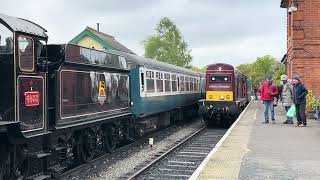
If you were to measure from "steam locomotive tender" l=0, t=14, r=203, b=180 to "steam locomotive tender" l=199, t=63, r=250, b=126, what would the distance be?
5.57 m

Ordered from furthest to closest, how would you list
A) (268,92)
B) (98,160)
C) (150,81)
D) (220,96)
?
(220,96), (150,81), (268,92), (98,160)

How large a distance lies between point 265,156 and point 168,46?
226 feet

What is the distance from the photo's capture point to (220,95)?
23.1 meters

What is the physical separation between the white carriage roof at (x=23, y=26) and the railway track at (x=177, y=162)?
3688mm

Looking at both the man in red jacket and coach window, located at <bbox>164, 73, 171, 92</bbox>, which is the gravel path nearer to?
coach window, located at <bbox>164, 73, 171, 92</bbox>

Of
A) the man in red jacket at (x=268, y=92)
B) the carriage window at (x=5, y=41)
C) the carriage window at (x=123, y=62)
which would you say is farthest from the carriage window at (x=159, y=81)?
the carriage window at (x=5, y=41)

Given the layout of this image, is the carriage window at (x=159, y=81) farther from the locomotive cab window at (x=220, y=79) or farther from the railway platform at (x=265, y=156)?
the railway platform at (x=265, y=156)

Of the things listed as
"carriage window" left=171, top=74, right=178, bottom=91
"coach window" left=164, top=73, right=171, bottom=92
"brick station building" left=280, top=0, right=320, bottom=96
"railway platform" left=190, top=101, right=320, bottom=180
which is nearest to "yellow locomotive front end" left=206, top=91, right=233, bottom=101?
"carriage window" left=171, top=74, right=178, bottom=91

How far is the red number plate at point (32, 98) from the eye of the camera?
28.3ft

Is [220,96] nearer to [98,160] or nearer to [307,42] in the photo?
[307,42]

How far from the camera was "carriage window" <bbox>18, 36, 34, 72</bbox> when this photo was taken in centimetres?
848

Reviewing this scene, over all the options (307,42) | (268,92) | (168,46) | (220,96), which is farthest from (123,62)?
(168,46)

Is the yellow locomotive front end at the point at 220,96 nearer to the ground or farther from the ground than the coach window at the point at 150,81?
nearer to the ground

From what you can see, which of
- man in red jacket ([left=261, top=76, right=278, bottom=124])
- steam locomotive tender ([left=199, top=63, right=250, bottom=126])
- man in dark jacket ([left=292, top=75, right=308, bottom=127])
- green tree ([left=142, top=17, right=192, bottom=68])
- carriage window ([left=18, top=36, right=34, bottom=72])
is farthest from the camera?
green tree ([left=142, top=17, right=192, bottom=68])
